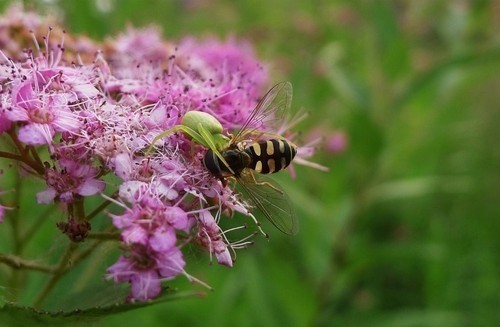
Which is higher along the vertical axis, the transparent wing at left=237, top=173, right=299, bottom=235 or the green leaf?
the transparent wing at left=237, top=173, right=299, bottom=235

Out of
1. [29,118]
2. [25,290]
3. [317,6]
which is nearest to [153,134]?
[29,118]

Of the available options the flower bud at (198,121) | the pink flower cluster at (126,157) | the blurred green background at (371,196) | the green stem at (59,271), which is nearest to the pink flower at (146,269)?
the pink flower cluster at (126,157)

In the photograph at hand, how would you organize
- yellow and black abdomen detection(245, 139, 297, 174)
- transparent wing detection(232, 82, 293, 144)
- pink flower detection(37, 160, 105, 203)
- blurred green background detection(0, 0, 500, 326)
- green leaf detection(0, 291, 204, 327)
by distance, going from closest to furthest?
green leaf detection(0, 291, 204, 327), pink flower detection(37, 160, 105, 203), yellow and black abdomen detection(245, 139, 297, 174), transparent wing detection(232, 82, 293, 144), blurred green background detection(0, 0, 500, 326)

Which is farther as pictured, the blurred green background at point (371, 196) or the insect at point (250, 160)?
the blurred green background at point (371, 196)

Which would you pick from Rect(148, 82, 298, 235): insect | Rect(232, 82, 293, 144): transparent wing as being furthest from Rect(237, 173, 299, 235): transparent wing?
Rect(232, 82, 293, 144): transparent wing

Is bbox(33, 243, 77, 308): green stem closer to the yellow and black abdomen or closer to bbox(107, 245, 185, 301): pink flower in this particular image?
bbox(107, 245, 185, 301): pink flower

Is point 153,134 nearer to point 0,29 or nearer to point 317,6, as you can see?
point 0,29

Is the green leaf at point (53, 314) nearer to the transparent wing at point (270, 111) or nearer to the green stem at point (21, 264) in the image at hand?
the green stem at point (21, 264)
